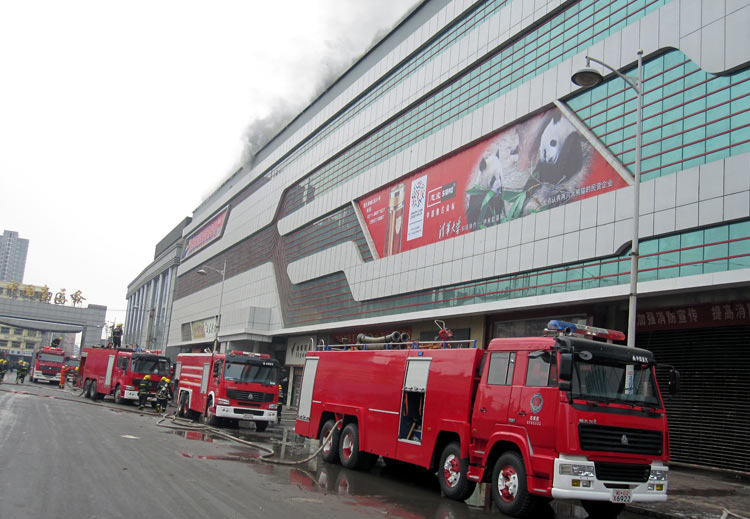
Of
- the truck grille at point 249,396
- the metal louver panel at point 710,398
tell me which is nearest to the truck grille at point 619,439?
the metal louver panel at point 710,398

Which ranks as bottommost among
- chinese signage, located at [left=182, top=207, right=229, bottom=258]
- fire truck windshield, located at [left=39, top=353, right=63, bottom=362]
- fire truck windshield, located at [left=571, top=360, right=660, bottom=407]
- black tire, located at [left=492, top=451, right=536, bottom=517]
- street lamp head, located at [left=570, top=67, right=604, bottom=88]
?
fire truck windshield, located at [left=39, top=353, right=63, bottom=362]

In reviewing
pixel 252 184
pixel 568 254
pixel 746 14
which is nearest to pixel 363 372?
pixel 568 254

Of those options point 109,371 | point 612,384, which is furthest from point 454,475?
point 109,371

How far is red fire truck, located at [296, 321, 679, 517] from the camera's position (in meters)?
9.37

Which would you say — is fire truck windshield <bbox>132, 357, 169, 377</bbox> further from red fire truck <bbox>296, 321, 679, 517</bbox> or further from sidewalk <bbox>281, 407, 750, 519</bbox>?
sidewalk <bbox>281, 407, 750, 519</bbox>

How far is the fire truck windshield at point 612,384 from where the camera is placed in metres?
9.66

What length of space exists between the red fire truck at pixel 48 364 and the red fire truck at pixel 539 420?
46408mm

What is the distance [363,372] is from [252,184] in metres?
49.1

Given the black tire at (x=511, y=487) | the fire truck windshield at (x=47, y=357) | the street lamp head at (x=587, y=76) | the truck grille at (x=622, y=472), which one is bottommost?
the fire truck windshield at (x=47, y=357)

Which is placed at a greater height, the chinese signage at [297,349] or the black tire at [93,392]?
the chinese signage at [297,349]

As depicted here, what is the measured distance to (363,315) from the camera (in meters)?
35.8

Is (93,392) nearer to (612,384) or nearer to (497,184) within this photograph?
(497,184)

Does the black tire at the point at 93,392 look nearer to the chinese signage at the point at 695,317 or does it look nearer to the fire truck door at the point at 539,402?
the chinese signage at the point at 695,317

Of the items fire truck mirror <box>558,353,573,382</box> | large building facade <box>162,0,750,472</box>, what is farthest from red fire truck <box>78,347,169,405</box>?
fire truck mirror <box>558,353,573,382</box>
